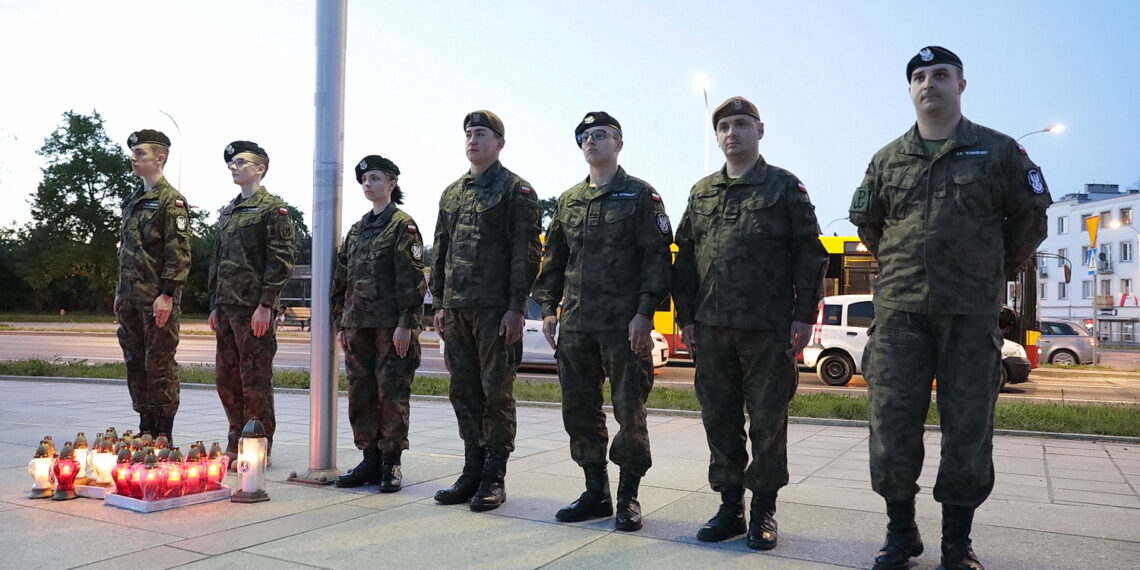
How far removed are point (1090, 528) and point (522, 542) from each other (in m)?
2.93

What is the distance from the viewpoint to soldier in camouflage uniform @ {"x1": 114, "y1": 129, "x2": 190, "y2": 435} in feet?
20.5

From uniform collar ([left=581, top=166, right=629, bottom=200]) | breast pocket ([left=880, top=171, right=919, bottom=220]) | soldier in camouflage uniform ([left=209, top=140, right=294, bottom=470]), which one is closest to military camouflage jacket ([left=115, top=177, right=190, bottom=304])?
soldier in camouflage uniform ([left=209, top=140, right=294, bottom=470])

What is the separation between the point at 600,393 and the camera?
15.4ft

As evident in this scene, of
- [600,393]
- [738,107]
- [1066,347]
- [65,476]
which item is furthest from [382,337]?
[1066,347]

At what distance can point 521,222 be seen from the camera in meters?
4.97

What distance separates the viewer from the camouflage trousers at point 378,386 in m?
5.35

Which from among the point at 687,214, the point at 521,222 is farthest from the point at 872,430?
the point at 521,222

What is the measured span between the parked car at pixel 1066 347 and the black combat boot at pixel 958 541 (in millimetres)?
22989

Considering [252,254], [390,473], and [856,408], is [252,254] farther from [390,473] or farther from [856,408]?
[856,408]

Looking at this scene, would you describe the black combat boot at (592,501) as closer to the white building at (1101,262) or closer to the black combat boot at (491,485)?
the black combat boot at (491,485)

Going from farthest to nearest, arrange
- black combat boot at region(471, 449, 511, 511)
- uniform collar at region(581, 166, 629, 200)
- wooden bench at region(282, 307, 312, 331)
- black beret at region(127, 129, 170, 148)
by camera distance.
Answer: wooden bench at region(282, 307, 312, 331) → black beret at region(127, 129, 170, 148) → black combat boot at region(471, 449, 511, 511) → uniform collar at region(581, 166, 629, 200)

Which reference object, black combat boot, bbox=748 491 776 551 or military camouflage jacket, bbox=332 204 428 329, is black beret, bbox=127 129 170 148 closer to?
military camouflage jacket, bbox=332 204 428 329

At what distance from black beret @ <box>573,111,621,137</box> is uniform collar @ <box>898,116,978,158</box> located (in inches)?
59.6

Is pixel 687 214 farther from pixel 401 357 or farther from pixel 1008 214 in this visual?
pixel 401 357
